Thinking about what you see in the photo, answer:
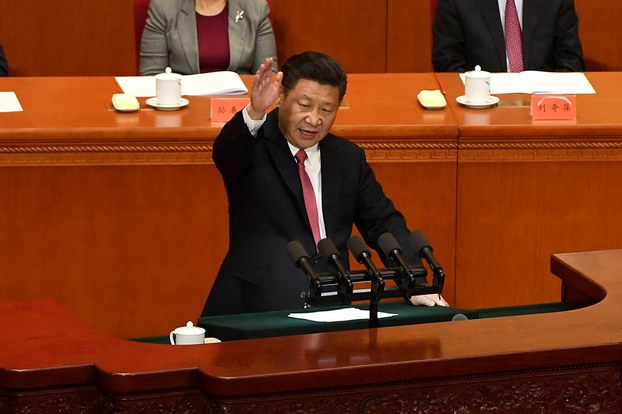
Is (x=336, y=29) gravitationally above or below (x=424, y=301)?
above

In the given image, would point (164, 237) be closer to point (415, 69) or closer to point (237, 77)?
point (237, 77)

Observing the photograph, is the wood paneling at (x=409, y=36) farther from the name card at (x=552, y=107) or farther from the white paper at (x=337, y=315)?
the white paper at (x=337, y=315)

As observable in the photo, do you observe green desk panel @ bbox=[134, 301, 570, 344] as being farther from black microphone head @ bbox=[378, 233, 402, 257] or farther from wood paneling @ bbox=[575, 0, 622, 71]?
wood paneling @ bbox=[575, 0, 622, 71]

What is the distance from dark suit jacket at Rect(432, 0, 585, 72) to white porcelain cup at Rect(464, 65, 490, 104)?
85cm

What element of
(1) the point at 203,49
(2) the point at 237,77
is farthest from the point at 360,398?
(1) the point at 203,49

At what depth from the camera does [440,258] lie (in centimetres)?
425

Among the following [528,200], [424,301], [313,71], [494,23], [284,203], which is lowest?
[528,200]

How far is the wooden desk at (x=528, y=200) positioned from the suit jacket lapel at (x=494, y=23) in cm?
103

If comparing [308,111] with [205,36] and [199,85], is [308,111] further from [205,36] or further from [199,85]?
[205,36]

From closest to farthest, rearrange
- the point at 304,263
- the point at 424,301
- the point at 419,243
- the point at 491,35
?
the point at 304,263, the point at 419,243, the point at 424,301, the point at 491,35

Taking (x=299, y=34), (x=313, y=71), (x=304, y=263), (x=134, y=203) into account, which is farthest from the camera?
(x=299, y=34)

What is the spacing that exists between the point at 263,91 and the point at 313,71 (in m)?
0.22

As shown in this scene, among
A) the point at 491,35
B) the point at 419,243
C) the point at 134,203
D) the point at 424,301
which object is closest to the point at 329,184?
the point at 424,301

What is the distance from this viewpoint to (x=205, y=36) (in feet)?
17.1
